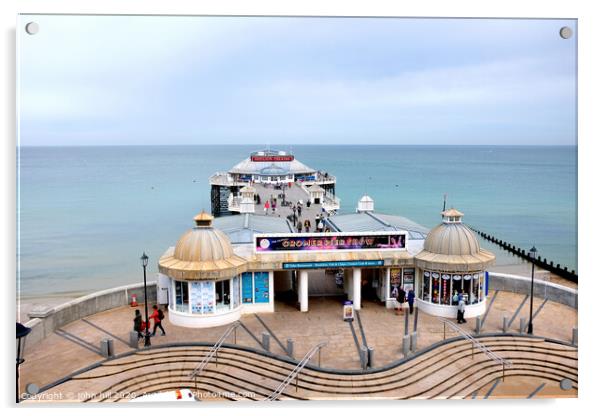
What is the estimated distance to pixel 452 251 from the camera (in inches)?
672

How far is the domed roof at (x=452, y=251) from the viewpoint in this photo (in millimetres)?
Answer: 16703

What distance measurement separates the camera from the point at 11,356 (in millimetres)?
11672

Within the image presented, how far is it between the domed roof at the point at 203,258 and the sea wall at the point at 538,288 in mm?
9454

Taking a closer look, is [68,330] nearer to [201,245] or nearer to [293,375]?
[201,245]

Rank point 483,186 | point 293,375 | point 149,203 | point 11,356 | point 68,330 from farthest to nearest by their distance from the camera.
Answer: point 483,186
point 149,203
point 68,330
point 293,375
point 11,356

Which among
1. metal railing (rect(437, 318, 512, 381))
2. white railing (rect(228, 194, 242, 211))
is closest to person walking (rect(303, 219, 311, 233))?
white railing (rect(228, 194, 242, 211))

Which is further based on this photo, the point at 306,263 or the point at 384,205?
the point at 384,205

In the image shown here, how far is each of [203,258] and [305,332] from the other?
Answer: 12.3ft

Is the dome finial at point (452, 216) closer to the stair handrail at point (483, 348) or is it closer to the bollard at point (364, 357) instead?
the stair handrail at point (483, 348)

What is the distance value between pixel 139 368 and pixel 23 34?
27.0 feet

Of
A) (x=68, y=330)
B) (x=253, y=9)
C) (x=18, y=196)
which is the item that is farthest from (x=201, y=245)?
(x=253, y=9)

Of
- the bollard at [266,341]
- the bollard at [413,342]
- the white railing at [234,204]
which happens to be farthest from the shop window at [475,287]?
the white railing at [234,204]

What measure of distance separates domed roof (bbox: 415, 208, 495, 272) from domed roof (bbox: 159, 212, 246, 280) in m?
5.93

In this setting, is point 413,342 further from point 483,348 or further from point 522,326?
point 522,326
